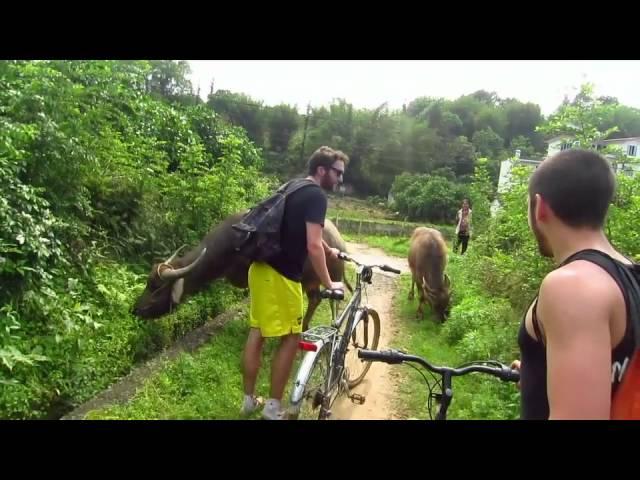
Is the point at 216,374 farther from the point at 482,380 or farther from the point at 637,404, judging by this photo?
the point at 637,404

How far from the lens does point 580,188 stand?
125 cm

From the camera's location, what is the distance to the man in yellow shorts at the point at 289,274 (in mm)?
3361

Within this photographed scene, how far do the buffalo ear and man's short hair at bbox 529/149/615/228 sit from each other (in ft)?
14.2

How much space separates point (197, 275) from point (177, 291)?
0.31 meters

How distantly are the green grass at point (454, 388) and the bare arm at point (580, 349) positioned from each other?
2833 millimetres

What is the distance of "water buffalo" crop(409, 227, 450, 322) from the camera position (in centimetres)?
737

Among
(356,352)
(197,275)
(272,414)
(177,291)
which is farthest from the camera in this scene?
(197,275)

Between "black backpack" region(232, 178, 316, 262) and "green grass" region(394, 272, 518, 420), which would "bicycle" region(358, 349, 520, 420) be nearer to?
"black backpack" region(232, 178, 316, 262)

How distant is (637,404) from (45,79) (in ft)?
17.3

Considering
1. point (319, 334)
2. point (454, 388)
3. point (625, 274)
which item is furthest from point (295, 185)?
point (454, 388)

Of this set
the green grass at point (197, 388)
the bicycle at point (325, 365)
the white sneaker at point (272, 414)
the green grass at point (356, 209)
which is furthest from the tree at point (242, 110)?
the white sneaker at point (272, 414)

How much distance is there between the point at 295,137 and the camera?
2070 centimetres

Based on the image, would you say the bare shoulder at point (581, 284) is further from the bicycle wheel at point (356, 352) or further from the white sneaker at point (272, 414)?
the bicycle wheel at point (356, 352)

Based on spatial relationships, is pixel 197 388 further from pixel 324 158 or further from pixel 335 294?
pixel 324 158
